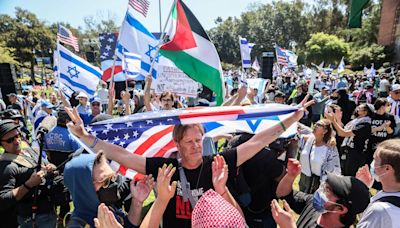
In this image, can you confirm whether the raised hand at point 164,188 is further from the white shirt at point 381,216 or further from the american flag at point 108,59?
the american flag at point 108,59

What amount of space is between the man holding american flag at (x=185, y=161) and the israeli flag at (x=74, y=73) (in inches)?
162

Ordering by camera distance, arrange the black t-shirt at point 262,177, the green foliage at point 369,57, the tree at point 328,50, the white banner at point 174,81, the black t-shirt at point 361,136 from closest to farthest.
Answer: the black t-shirt at point 262,177 < the black t-shirt at point 361,136 < the white banner at point 174,81 < the green foliage at point 369,57 < the tree at point 328,50

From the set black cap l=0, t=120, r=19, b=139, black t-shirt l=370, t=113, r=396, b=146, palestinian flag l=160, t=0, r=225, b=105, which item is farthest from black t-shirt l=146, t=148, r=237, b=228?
black t-shirt l=370, t=113, r=396, b=146

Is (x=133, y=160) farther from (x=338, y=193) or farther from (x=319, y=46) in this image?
(x=319, y=46)

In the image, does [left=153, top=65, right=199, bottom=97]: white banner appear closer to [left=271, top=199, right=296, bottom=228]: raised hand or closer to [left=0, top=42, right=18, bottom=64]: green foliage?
[left=271, top=199, right=296, bottom=228]: raised hand

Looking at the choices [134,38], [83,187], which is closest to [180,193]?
[83,187]

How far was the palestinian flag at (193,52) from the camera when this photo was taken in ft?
13.3

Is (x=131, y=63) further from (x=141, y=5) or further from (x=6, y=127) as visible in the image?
(x=6, y=127)

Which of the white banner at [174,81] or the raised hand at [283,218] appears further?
the white banner at [174,81]

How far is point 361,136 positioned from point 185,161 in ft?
13.5

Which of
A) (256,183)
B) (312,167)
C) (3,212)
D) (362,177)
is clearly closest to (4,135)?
(3,212)

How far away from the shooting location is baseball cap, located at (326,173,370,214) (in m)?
2.05

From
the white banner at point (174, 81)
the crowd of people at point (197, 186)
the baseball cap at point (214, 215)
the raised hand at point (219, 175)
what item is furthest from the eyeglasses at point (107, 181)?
the white banner at point (174, 81)

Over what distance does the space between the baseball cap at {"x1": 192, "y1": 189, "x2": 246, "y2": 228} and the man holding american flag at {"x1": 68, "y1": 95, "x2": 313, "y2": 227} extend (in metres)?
0.87
